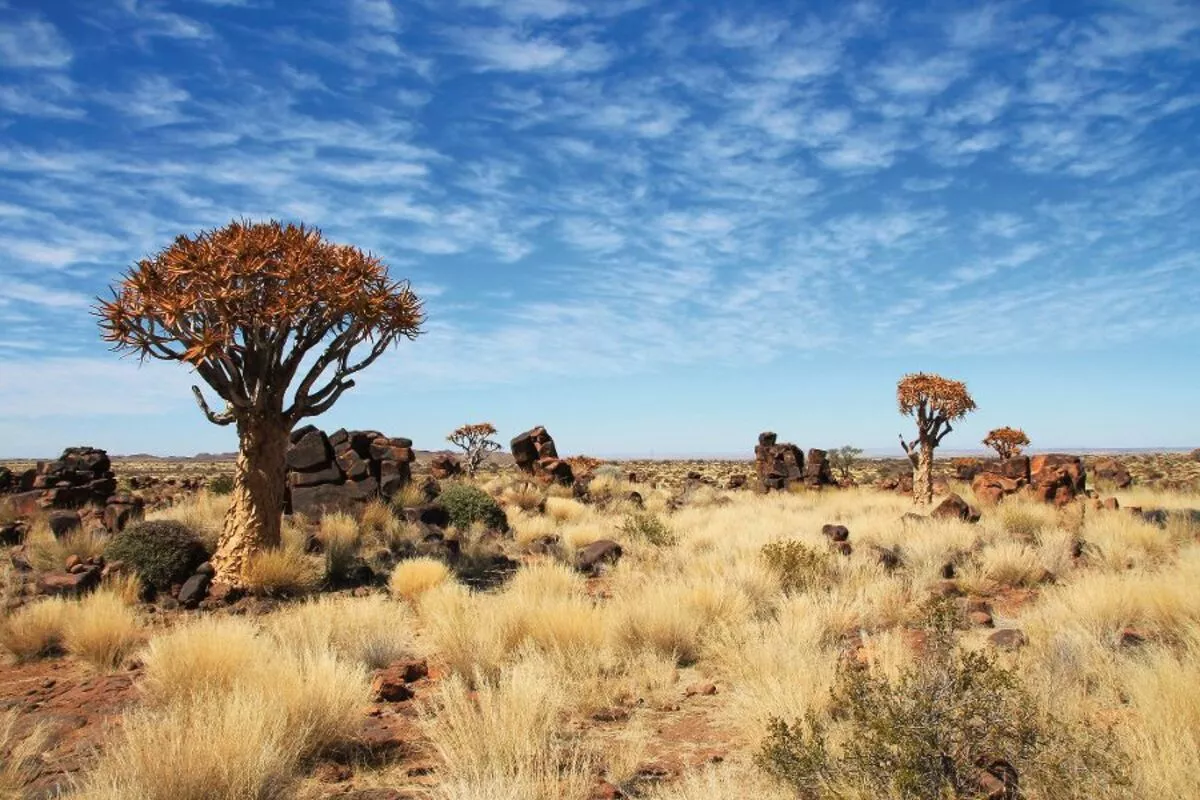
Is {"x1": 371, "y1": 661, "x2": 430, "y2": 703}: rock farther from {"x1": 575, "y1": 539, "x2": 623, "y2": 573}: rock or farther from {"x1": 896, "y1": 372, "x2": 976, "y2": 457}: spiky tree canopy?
{"x1": 896, "y1": 372, "x2": 976, "y2": 457}: spiky tree canopy

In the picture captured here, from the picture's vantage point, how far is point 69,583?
985cm

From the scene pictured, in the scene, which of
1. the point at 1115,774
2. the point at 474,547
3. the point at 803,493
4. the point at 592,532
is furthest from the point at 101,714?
the point at 803,493

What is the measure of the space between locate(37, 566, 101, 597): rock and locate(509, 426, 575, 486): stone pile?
18977 millimetres

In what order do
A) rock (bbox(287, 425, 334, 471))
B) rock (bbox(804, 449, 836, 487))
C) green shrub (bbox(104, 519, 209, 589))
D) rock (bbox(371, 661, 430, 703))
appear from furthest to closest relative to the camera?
1. rock (bbox(804, 449, 836, 487))
2. rock (bbox(287, 425, 334, 471))
3. green shrub (bbox(104, 519, 209, 589))
4. rock (bbox(371, 661, 430, 703))

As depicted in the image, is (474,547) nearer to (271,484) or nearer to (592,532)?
(592,532)

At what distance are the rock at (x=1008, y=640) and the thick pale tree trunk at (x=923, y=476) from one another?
1534 cm

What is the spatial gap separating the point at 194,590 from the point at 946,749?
977 cm

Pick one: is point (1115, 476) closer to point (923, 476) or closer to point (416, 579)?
point (923, 476)

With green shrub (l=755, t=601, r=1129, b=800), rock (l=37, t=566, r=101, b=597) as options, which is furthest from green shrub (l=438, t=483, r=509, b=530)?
green shrub (l=755, t=601, r=1129, b=800)

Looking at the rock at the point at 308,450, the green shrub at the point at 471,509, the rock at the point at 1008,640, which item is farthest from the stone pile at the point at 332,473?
the rock at the point at 1008,640

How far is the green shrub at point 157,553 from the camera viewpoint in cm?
1041

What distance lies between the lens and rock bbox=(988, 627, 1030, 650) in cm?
660

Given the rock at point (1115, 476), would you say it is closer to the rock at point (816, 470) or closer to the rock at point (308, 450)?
the rock at point (816, 470)

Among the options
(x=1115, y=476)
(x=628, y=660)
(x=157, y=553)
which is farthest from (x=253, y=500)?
(x=1115, y=476)
